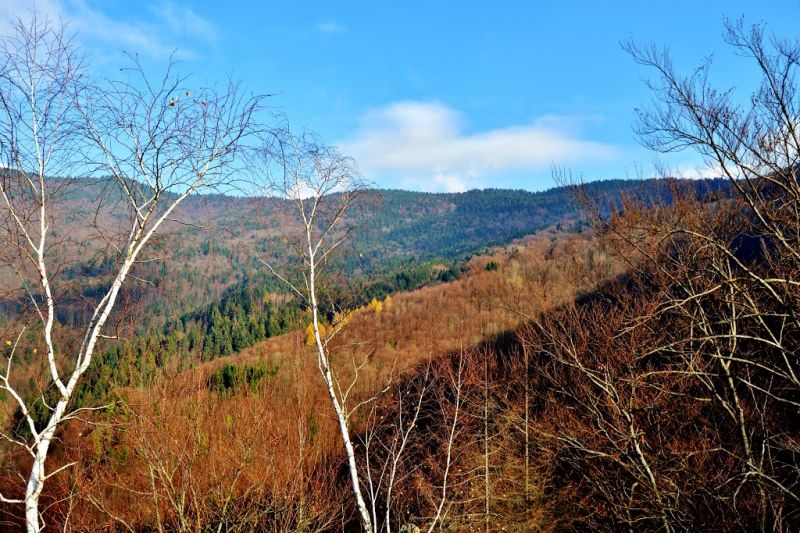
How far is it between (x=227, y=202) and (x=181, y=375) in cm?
597

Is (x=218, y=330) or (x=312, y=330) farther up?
(x=312, y=330)

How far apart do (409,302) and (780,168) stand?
198ft

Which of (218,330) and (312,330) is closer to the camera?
(312,330)

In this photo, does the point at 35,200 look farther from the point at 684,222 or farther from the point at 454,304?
the point at 454,304

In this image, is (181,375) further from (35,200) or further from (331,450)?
(331,450)

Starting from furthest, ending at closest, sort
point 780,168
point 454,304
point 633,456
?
point 454,304, point 633,456, point 780,168

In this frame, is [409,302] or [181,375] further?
[409,302]

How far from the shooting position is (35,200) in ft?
16.0

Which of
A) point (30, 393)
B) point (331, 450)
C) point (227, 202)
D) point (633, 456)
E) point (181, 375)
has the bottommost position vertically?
point (331, 450)

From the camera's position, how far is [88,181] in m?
5.26

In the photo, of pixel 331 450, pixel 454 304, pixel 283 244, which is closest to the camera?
pixel 283 244

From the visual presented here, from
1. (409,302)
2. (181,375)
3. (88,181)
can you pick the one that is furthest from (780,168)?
(409,302)

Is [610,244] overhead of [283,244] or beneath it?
beneath

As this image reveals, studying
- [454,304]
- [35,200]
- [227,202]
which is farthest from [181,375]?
[454,304]
